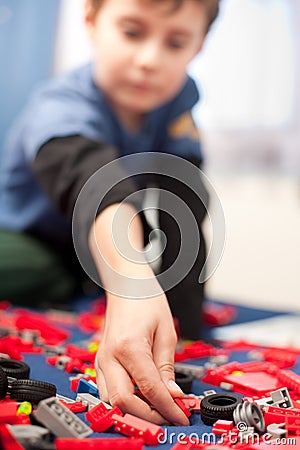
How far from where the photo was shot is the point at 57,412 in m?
0.43

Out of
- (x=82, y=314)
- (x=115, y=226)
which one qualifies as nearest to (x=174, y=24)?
(x=115, y=226)

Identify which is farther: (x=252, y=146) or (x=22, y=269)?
(x=252, y=146)

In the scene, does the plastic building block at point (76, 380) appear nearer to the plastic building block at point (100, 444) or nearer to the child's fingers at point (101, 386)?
the child's fingers at point (101, 386)

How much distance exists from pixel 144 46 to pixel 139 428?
63cm

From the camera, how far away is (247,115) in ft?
5.93

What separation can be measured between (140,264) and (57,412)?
0.65 ft

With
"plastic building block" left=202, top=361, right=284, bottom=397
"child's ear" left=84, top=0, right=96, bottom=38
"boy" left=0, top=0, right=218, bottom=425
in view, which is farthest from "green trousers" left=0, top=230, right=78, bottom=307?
"plastic building block" left=202, top=361, right=284, bottom=397

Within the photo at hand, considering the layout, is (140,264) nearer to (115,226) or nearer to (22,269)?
(115,226)

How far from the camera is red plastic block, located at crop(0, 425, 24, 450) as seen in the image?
1.33ft

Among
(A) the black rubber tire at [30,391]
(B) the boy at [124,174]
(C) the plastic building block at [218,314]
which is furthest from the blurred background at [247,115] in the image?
(A) the black rubber tire at [30,391]

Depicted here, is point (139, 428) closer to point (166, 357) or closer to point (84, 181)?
point (166, 357)

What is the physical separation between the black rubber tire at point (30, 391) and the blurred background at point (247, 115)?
1.26 meters

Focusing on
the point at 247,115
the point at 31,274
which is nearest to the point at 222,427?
the point at 31,274

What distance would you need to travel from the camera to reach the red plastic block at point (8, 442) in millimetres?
404
